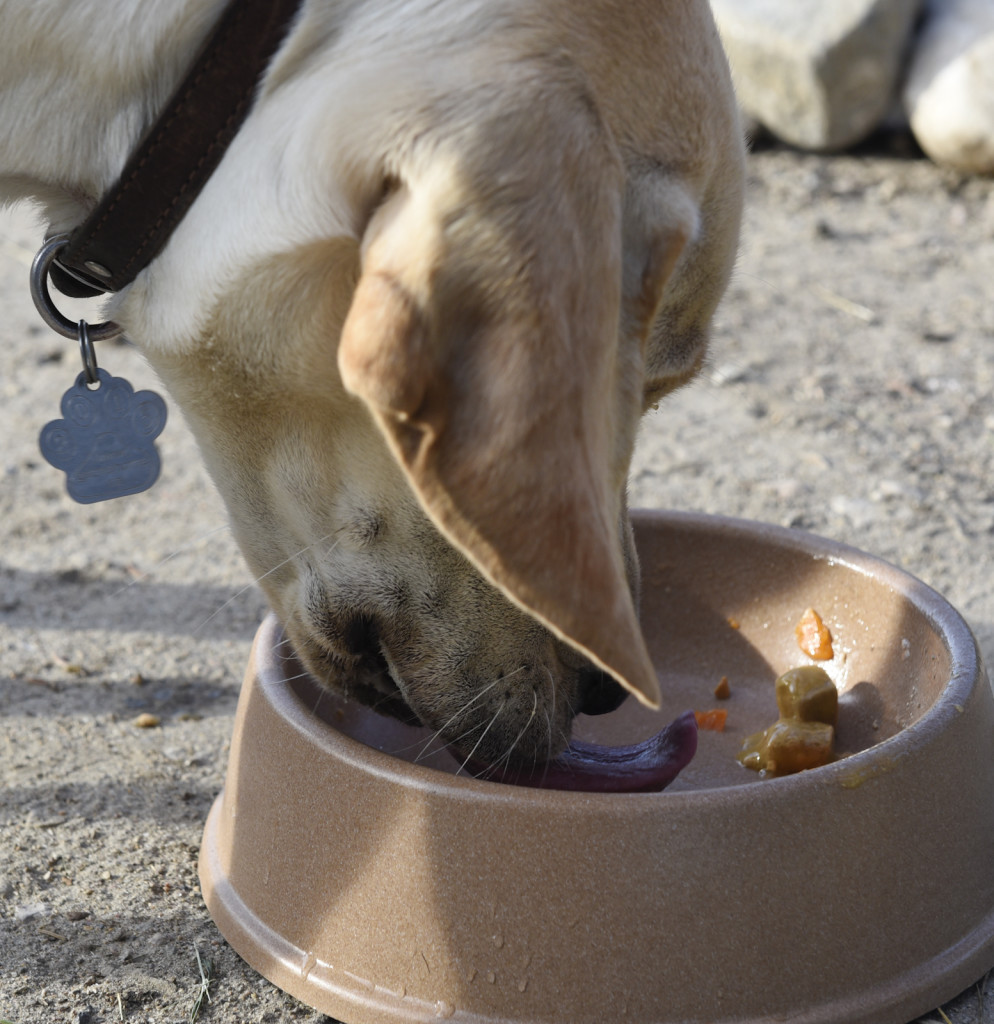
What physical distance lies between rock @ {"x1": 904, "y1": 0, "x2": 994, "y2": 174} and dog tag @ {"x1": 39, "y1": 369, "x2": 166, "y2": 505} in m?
4.76

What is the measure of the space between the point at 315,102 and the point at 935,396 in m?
3.05

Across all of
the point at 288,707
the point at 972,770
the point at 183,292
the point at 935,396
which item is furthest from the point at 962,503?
the point at 183,292

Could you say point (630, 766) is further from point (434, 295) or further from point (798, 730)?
point (434, 295)

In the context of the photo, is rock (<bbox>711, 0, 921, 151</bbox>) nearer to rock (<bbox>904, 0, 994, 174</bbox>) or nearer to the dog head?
rock (<bbox>904, 0, 994, 174</bbox>)

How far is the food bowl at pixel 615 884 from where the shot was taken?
5.16ft

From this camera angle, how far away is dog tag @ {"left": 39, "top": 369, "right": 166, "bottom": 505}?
1835 mm

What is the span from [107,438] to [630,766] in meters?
0.92

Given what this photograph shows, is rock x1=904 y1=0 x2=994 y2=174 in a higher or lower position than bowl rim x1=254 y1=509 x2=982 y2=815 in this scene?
lower

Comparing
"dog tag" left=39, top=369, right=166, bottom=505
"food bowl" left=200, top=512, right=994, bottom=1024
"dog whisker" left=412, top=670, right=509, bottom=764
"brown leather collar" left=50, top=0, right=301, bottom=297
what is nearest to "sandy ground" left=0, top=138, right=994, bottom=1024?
"food bowl" left=200, top=512, right=994, bottom=1024

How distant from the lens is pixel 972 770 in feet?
5.77

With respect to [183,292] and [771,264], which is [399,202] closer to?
[183,292]

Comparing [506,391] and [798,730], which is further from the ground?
[506,391]

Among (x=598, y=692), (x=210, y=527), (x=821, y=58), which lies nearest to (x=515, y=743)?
(x=598, y=692)

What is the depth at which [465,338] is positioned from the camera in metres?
1.19
